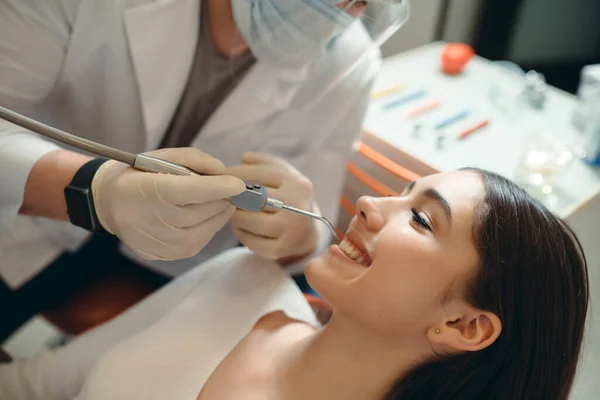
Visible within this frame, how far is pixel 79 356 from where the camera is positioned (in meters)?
1.02

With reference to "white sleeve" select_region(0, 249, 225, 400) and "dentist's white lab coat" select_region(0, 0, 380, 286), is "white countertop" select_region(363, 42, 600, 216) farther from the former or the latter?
"white sleeve" select_region(0, 249, 225, 400)

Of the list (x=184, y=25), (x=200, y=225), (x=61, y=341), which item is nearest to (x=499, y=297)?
(x=200, y=225)

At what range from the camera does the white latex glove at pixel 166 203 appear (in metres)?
0.76

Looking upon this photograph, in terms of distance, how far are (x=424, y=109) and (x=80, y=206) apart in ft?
3.12

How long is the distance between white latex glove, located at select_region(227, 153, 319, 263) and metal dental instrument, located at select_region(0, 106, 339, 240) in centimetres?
10

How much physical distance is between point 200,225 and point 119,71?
0.35m

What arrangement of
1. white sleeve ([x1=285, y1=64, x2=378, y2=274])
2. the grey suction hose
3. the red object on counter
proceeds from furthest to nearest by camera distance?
the red object on counter < white sleeve ([x1=285, y1=64, x2=378, y2=274]) < the grey suction hose

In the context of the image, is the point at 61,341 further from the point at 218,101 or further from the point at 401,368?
the point at 401,368

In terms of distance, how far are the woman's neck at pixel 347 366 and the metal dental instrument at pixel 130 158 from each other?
0.24 metres

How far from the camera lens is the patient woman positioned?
2.47ft

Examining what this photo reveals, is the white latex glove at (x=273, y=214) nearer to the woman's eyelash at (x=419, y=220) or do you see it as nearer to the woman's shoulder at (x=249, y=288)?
the woman's shoulder at (x=249, y=288)

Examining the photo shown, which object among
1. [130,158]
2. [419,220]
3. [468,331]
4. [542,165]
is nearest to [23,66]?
[130,158]

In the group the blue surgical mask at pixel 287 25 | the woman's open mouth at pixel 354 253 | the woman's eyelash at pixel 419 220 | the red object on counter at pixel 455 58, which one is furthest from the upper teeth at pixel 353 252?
the red object on counter at pixel 455 58

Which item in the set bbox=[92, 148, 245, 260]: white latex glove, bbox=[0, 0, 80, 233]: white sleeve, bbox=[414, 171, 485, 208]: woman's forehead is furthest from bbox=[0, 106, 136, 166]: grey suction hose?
bbox=[414, 171, 485, 208]: woman's forehead
